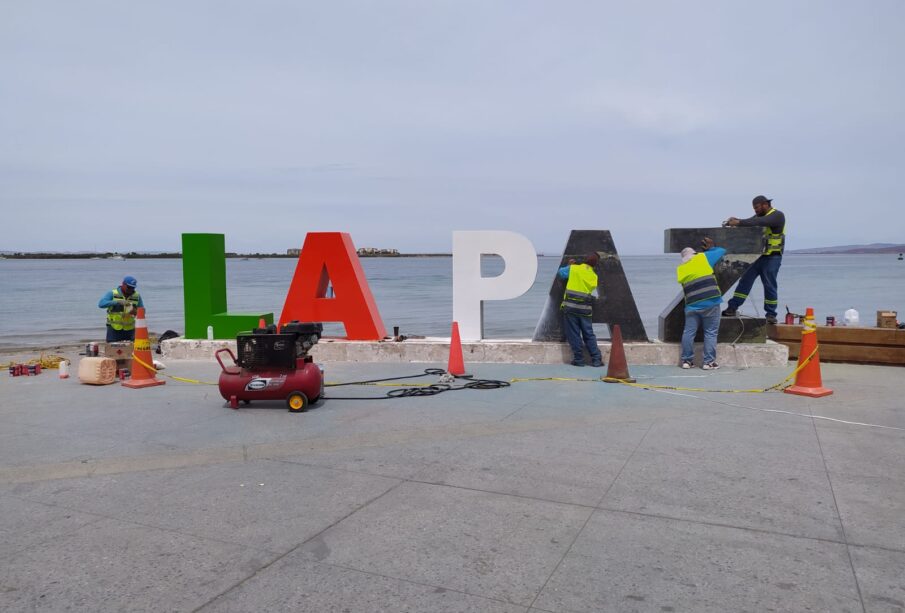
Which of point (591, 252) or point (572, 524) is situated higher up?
point (591, 252)

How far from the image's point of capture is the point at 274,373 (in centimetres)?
814

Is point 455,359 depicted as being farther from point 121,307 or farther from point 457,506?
point 121,307

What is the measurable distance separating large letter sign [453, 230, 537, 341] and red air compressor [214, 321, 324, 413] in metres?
4.44

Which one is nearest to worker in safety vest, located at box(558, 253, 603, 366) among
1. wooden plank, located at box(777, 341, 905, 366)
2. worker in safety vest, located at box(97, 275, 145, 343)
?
wooden plank, located at box(777, 341, 905, 366)

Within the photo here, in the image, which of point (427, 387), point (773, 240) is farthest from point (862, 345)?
point (427, 387)

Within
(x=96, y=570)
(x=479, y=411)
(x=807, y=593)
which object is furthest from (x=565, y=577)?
(x=479, y=411)

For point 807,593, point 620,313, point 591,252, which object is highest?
point 591,252

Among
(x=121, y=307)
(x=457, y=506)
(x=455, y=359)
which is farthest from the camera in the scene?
(x=121, y=307)

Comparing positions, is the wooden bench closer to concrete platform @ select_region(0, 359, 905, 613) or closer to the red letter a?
concrete platform @ select_region(0, 359, 905, 613)

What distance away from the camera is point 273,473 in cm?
557

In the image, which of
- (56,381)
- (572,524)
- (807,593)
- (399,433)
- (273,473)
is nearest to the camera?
(807,593)

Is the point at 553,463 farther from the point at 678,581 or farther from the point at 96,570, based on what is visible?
the point at 96,570

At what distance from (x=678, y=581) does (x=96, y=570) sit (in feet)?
10.8

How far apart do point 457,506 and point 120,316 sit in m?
9.45
